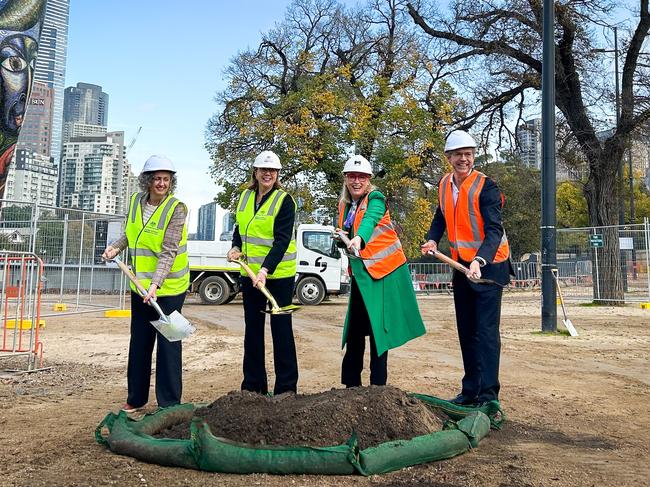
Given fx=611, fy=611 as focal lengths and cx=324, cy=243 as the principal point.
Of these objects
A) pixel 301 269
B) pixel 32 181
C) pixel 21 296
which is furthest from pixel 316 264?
pixel 32 181

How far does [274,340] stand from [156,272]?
1.02 meters

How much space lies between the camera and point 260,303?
4672 millimetres

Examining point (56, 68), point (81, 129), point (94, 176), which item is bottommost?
point (94, 176)

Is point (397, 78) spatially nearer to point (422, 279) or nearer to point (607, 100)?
point (422, 279)

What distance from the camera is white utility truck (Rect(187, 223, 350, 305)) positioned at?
1836 cm

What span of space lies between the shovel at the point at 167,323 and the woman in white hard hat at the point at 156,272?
130 mm

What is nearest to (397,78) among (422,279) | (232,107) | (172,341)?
(232,107)

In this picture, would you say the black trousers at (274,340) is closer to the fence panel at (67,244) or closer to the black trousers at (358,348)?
the black trousers at (358,348)

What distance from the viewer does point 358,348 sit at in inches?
184

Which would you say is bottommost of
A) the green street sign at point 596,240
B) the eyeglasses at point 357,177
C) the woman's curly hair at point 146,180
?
the woman's curly hair at point 146,180

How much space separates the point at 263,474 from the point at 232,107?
83.2 feet

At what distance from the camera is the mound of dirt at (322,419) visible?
3432 mm

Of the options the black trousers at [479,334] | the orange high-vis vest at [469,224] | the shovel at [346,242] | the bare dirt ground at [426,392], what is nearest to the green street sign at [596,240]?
the bare dirt ground at [426,392]

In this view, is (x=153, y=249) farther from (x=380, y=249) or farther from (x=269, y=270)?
(x=380, y=249)
